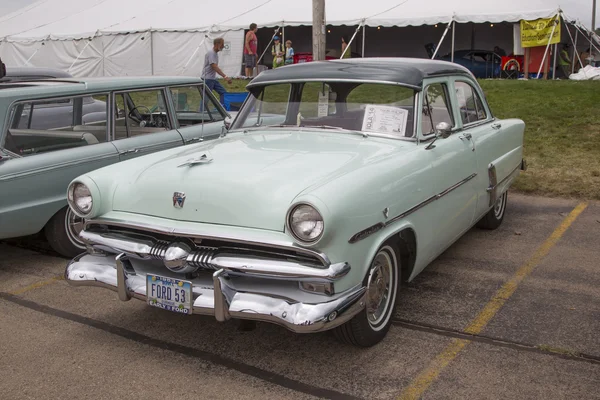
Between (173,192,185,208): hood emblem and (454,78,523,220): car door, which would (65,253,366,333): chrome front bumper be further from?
(454,78,523,220): car door

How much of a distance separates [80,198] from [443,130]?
2.37m

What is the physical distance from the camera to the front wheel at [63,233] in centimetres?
531

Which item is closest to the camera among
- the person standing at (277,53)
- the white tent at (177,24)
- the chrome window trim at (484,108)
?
the chrome window trim at (484,108)

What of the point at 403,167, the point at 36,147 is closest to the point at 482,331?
the point at 403,167

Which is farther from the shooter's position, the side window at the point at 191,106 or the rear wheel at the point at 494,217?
the side window at the point at 191,106

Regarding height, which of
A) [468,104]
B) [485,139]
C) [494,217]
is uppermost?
[468,104]

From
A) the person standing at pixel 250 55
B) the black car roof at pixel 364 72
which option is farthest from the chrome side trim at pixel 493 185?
the person standing at pixel 250 55

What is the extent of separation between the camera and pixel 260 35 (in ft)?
74.9

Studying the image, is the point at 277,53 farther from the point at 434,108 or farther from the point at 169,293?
the point at 169,293

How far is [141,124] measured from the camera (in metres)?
6.34

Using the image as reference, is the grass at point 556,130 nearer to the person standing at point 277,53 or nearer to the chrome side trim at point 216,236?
the chrome side trim at point 216,236

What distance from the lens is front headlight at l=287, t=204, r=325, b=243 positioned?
319cm

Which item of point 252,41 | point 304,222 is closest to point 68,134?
point 304,222

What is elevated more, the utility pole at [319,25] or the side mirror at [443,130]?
the utility pole at [319,25]
